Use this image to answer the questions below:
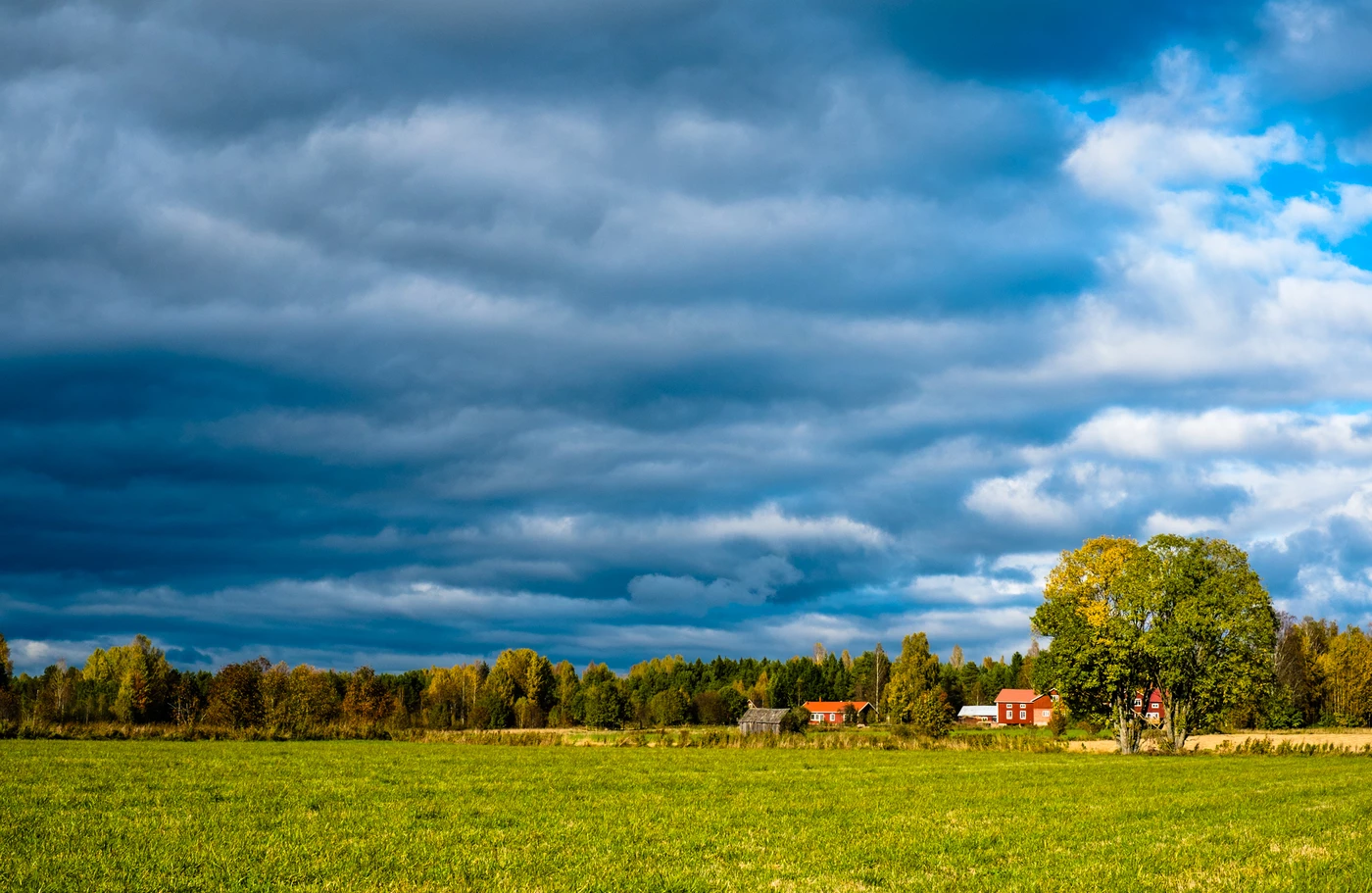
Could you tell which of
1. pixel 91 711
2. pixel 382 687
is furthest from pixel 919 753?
pixel 91 711

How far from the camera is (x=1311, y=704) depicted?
465 ft

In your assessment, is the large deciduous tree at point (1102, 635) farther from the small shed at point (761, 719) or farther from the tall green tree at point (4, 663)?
the tall green tree at point (4, 663)

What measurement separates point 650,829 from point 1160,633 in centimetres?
6398

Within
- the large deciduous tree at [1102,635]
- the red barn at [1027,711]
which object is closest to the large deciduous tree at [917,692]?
the large deciduous tree at [1102,635]

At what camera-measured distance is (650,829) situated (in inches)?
847

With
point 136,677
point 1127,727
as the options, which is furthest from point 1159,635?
point 136,677

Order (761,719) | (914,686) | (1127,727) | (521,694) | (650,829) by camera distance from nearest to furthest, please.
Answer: (650,829) < (1127,727) < (914,686) < (761,719) < (521,694)

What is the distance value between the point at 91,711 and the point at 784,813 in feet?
580

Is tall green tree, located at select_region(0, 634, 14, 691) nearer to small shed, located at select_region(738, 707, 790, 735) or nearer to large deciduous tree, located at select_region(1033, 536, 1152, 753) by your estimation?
small shed, located at select_region(738, 707, 790, 735)

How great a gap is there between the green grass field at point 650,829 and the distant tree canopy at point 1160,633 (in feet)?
116

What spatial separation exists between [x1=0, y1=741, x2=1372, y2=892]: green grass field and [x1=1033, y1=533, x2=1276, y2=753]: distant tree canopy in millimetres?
35452

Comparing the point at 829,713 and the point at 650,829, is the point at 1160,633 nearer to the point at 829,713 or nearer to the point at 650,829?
the point at 650,829

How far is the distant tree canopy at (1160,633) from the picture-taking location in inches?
2852

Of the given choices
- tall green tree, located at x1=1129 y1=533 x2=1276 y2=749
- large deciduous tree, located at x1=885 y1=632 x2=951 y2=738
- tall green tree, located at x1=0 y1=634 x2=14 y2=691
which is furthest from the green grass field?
tall green tree, located at x1=0 y1=634 x2=14 y2=691
